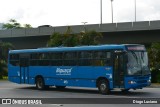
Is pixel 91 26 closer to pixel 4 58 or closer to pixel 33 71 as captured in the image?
pixel 4 58

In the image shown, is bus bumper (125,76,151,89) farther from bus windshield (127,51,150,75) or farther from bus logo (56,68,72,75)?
bus logo (56,68,72,75)

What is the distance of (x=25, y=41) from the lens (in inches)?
2638

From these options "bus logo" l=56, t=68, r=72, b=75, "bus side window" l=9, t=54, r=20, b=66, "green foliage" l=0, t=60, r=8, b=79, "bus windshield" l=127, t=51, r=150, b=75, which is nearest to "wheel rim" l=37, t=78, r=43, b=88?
"bus logo" l=56, t=68, r=72, b=75

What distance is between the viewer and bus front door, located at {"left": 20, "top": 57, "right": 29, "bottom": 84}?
97.9 ft

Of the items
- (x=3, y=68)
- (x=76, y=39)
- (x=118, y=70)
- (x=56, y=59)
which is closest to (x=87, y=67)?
(x=118, y=70)

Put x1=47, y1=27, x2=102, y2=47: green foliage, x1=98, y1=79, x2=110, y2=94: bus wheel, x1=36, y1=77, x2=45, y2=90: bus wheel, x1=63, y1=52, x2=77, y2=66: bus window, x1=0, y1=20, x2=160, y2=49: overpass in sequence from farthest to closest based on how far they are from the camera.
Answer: x1=0, y1=20, x2=160, y2=49: overpass
x1=47, y1=27, x2=102, y2=47: green foliage
x1=36, y1=77, x2=45, y2=90: bus wheel
x1=63, y1=52, x2=77, y2=66: bus window
x1=98, y1=79, x2=110, y2=94: bus wheel

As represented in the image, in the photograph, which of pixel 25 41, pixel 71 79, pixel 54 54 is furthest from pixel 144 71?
pixel 25 41

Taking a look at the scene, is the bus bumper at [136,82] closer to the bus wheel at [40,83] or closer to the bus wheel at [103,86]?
the bus wheel at [103,86]

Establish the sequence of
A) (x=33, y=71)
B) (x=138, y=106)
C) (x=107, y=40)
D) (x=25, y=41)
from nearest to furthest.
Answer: (x=138, y=106), (x=33, y=71), (x=107, y=40), (x=25, y=41)

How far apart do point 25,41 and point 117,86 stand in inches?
1783

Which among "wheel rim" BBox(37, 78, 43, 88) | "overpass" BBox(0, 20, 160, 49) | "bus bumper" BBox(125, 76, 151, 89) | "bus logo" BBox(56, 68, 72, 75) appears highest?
"overpass" BBox(0, 20, 160, 49)

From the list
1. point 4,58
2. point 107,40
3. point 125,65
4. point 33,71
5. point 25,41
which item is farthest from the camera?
point 25,41

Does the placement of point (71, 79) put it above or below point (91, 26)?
below

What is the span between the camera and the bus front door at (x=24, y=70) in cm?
2983
